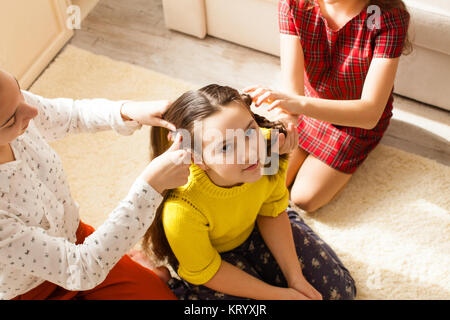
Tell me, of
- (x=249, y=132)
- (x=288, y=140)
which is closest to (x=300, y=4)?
(x=288, y=140)

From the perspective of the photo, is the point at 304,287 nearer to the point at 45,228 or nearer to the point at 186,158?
the point at 186,158

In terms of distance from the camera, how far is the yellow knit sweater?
3.55ft

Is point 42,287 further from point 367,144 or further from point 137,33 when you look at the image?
point 137,33

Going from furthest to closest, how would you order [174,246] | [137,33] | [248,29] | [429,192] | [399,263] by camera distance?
1. [137,33]
2. [248,29]
3. [429,192]
4. [399,263]
5. [174,246]

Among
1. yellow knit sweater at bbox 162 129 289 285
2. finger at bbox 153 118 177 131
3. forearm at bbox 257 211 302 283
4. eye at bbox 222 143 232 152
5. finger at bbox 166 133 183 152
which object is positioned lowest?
forearm at bbox 257 211 302 283

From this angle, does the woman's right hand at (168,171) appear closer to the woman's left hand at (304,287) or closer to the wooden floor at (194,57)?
the woman's left hand at (304,287)

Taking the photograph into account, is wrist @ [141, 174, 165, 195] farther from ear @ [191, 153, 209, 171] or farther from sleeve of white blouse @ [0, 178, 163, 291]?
ear @ [191, 153, 209, 171]

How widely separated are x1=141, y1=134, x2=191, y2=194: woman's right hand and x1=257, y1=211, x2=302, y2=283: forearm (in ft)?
1.29

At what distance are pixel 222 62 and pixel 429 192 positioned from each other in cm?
93

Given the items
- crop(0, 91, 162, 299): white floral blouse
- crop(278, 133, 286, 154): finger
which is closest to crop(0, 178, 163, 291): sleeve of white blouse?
crop(0, 91, 162, 299): white floral blouse

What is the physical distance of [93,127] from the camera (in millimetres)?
1207

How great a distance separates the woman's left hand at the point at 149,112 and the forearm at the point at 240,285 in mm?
377

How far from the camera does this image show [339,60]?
4.80ft
